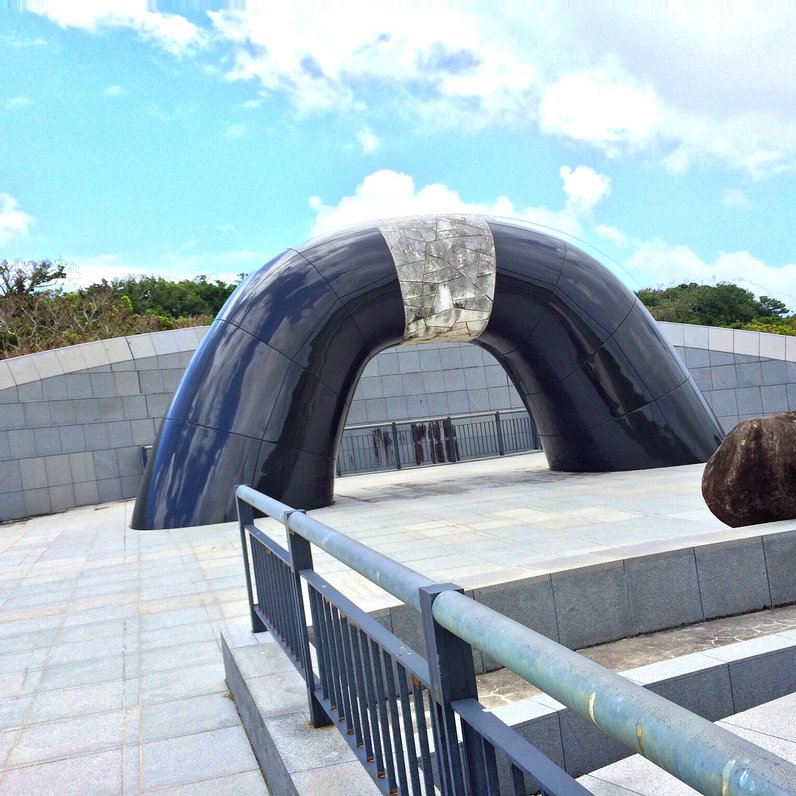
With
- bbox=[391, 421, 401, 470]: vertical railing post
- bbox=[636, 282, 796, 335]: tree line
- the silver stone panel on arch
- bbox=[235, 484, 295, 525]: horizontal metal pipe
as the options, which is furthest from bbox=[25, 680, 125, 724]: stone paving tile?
bbox=[636, 282, 796, 335]: tree line

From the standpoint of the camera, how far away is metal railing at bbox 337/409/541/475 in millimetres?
17859

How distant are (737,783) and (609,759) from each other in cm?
372

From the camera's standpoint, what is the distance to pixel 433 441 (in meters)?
18.3

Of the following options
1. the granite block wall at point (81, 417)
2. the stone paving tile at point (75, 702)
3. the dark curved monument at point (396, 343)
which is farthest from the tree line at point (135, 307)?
the stone paving tile at point (75, 702)

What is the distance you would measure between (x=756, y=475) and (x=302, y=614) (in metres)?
4.70

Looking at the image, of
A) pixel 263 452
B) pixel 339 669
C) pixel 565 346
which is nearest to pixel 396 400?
pixel 565 346

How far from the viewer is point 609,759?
416 cm

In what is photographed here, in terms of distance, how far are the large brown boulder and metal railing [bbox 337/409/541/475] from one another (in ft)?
36.4

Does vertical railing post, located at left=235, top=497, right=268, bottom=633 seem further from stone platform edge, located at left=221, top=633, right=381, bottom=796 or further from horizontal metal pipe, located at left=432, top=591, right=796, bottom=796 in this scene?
horizontal metal pipe, located at left=432, top=591, right=796, bottom=796

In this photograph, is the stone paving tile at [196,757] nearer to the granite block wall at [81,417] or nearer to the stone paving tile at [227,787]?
the stone paving tile at [227,787]

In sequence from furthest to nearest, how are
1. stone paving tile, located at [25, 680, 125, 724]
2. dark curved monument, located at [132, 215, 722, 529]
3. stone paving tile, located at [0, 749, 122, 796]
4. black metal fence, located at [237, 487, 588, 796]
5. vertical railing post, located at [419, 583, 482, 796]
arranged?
dark curved monument, located at [132, 215, 722, 529] → stone paving tile, located at [25, 680, 125, 724] → stone paving tile, located at [0, 749, 122, 796] → vertical railing post, located at [419, 583, 482, 796] → black metal fence, located at [237, 487, 588, 796]

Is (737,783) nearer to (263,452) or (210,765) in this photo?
(210,765)

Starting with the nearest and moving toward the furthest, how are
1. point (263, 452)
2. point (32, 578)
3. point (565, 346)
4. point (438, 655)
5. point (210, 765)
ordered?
point (438, 655), point (210, 765), point (32, 578), point (263, 452), point (565, 346)

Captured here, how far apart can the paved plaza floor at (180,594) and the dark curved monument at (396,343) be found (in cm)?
56
